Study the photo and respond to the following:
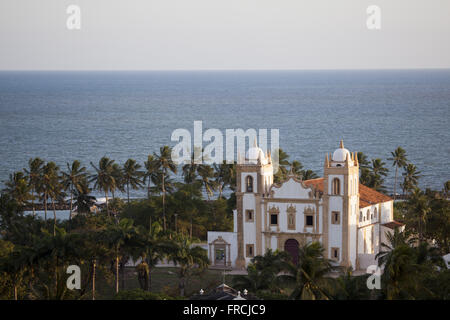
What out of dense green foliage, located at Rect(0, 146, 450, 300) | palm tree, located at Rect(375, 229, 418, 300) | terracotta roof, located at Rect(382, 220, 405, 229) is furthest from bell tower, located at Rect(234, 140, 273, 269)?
palm tree, located at Rect(375, 229, 418, 300)

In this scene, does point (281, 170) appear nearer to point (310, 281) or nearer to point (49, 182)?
point (49, 182)

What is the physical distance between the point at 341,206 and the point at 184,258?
1308 centimetres

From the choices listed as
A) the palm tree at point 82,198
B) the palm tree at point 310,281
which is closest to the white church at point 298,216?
the palm tree at point 82,198

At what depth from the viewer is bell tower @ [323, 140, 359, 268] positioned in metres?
65.9

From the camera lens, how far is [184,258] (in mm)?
60438

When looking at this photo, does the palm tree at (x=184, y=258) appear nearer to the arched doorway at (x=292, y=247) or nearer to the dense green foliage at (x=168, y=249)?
the dense green foliage at (x=168, y=249)

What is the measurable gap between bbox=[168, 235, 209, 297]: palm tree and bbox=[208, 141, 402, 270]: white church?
728cm

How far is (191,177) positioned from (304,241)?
73.9ft

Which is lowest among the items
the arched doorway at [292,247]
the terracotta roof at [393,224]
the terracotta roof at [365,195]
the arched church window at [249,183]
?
the arched doorway at [292,247]

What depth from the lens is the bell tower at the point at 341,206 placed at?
6588cm

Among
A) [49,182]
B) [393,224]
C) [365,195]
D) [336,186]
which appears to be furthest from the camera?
[49,182]

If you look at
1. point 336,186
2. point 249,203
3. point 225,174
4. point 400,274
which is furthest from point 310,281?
point 225,174
